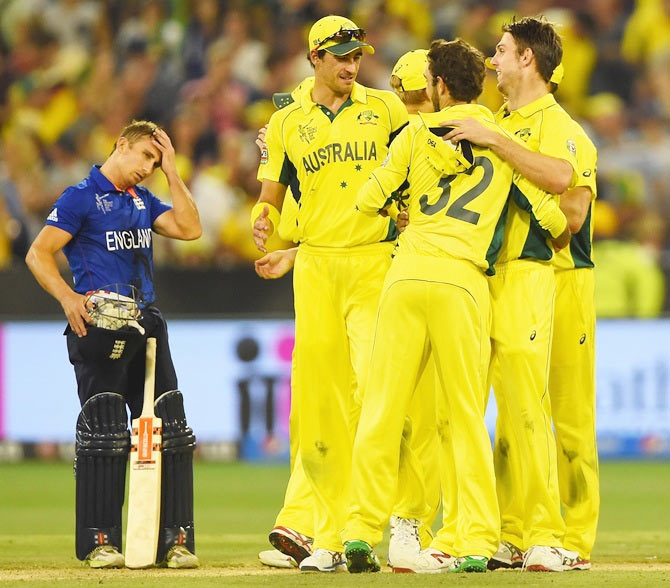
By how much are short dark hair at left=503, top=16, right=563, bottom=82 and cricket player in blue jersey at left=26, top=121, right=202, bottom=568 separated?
1.80m

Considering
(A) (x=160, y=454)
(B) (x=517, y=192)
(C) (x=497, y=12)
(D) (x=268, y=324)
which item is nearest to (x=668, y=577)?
(B) (x=517, y=192)

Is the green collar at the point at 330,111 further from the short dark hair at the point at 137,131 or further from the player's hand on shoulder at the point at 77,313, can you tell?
the player's hand on shoulder at the point at 77,313

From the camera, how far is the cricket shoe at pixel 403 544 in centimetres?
592

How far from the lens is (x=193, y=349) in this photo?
12.1m

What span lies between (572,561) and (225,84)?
991 cm

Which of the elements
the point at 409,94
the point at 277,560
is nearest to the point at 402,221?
the point at 409,94

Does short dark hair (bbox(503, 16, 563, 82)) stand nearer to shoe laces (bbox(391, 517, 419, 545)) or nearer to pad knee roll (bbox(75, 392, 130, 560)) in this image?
shoe laces (bbox(391, 517, 419, 545))

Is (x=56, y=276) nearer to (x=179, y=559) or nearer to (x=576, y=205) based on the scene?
(x=179, y=559)

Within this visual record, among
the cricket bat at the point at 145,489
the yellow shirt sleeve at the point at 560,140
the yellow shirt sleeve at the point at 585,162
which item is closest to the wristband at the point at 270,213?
the cricket bat at the point at 145,489

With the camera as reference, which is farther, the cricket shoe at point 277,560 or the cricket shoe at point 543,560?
the cricket shoe at point 277,560

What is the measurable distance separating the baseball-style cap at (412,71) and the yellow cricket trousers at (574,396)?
4.02 ft

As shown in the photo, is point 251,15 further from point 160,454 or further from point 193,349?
point 160,454

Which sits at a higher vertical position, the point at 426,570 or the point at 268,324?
the point at 268,324

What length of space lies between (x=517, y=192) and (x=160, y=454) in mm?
2061
